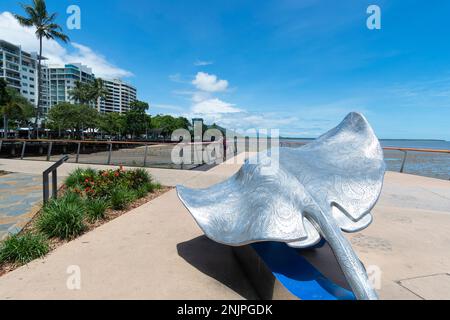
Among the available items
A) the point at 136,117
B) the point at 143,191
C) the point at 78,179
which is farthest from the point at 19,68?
the point at 143,191

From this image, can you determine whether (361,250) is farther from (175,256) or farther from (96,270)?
(96,270)

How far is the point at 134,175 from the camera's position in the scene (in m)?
7.45

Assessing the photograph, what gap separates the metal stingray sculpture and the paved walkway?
3519 millimetres

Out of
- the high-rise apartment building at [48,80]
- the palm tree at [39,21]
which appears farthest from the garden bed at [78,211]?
the high-rise apartment building at [48,80]

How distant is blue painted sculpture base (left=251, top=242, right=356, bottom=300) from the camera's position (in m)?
2.33

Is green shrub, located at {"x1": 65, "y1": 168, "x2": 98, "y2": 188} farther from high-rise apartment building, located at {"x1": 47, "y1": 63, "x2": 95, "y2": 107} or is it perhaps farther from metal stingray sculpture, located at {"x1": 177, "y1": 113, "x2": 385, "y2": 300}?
high-rise apartment building, located at {"x1": 47, "y1": 63, "x2": 95, "y2": 107}

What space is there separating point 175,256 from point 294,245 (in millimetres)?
1945

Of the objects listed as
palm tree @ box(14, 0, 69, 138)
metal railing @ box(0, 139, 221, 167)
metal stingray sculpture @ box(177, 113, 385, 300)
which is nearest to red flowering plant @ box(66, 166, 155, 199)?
metal stingray sculpture @ box(177, 113, 385, 300)

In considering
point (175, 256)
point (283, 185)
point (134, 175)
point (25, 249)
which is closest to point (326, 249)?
point (283, 185)

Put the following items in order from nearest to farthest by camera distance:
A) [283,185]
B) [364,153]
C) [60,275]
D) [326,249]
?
[283,185] → [60,275] → [364,153] → [326,249]

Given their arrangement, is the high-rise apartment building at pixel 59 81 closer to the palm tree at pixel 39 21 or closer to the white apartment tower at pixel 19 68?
the white apartment tower at pixel 19 68

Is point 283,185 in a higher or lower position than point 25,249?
higher

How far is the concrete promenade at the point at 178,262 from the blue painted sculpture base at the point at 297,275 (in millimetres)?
448

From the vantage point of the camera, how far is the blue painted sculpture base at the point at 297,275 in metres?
2.33
